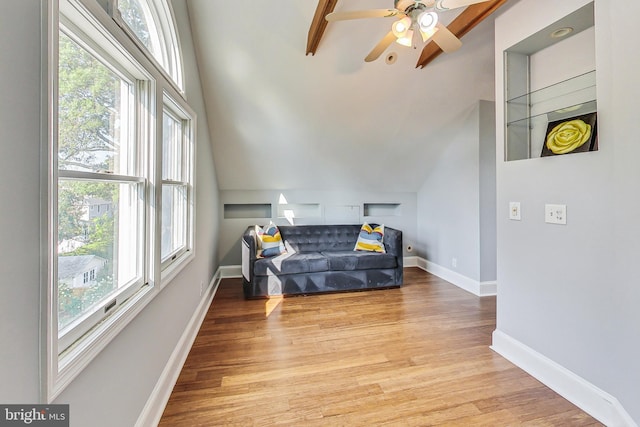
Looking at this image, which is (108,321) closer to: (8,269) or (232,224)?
(8,269)

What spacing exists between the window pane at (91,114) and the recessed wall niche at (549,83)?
2656mm

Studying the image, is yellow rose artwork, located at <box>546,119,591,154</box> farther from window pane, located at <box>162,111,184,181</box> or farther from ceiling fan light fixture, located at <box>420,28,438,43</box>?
window pane, located at <box>162,111,184,181</box>

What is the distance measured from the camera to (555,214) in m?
1.82

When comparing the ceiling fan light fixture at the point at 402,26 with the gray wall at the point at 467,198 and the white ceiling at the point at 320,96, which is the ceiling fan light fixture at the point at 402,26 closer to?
the white ceiling at the point at 320,96

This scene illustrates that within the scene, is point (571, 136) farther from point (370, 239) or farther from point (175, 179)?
point (175, 179)

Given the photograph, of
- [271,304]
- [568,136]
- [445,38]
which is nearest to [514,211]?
[568,136]

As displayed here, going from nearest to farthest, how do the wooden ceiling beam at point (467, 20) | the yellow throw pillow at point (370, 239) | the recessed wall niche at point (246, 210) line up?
the wooden ceiling beam at point (467, 20) → the yellow throw pillow at point (370, 239) → the recessed wall niche at point (246, 210)

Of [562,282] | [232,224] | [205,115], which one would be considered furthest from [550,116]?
[232,224]

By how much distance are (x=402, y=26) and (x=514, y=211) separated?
1625mm

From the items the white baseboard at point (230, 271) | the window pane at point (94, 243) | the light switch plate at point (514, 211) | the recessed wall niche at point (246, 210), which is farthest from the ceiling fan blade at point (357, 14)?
the white baseboard at point (230, 271)

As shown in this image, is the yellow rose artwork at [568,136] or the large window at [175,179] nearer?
the yellow rose artwork at [568,136]

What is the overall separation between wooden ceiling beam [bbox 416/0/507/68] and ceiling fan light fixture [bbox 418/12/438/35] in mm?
866

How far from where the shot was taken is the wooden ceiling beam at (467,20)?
2.13m

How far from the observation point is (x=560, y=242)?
5.90 ft
